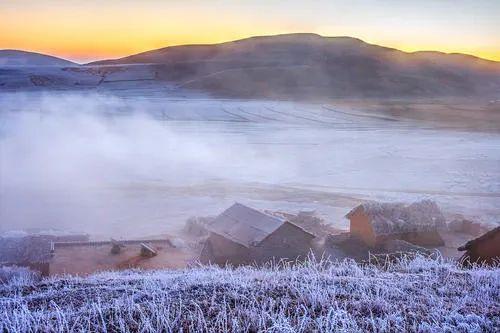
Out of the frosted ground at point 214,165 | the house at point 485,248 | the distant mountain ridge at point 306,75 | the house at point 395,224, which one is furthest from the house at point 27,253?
the distant mountain ridge at point 306,75

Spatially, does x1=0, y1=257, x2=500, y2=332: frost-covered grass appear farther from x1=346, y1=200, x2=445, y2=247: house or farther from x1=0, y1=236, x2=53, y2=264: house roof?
x1=346, y1=200, x2=445, y2=247: house

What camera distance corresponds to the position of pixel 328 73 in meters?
97.4

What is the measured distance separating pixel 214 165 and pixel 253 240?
796 inches

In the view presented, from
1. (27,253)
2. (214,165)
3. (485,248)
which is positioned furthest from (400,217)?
(214,165)

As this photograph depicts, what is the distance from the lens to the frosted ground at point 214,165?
2489 cm

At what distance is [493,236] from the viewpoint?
44.2ft

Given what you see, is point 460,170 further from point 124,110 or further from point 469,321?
point 124,110

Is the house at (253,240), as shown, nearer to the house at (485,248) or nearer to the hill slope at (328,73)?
the house at (485,248)

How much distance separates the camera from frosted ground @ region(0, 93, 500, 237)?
2489cm

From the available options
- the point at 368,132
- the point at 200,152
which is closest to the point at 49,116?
the point at 200,152

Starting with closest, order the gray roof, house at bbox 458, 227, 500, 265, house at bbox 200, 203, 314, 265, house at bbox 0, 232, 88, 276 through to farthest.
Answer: house at bbox 458, 227, 500, 265 → house at bbox 0, 232, 88, 276 → house at bbox 200, 203, 314, 265 → the gray roof

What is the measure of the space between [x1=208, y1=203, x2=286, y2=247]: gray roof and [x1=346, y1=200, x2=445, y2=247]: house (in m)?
3.86

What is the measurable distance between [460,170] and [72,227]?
23.4 meters

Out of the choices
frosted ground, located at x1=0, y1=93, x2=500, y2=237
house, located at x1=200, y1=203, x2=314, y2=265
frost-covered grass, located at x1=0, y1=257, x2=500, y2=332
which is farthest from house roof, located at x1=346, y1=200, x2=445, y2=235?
frost-covered grass, located at x1=0, y1=257, x2=500, y2=332
